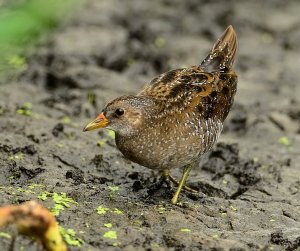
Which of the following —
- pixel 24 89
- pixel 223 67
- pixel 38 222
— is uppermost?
pixel 223 67

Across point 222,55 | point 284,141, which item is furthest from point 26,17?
point 284,141

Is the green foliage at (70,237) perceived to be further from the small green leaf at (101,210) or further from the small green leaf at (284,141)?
the small green leaf at (284,141)

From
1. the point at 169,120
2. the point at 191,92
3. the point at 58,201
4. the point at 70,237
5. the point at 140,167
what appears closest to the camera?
the point at 70,237

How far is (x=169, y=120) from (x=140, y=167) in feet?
3.44

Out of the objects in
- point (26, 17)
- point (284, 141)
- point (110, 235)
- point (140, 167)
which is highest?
point (26, 17)

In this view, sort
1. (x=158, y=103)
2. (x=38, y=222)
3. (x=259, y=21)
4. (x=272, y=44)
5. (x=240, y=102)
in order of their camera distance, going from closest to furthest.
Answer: (x=38, y=222) → (x=158, y=103) → (x=240, y=102) → (x=272, y=44) → (x=259, y=21)

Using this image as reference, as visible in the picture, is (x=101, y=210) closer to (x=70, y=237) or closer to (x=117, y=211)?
(x=117, y=211)

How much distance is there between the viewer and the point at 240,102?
783cm

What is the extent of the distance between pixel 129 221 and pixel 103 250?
537 mm

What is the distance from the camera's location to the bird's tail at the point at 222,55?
226 inches

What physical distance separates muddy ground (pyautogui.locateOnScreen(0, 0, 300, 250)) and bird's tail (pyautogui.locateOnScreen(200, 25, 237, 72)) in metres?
0.95

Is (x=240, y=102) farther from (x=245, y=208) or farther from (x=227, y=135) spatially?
(x=245, y=208)

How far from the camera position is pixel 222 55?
5836mm

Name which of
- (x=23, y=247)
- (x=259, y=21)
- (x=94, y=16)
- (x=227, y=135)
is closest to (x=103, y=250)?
(x=23, y=247)
